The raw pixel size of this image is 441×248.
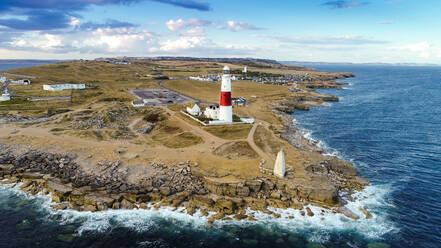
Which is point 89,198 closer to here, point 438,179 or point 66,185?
point 66,185

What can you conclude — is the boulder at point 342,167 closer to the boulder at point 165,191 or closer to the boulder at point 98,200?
the boulder at point 165,191

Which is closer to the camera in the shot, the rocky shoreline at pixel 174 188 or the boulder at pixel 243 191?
the rocky shoreline at pixel 174 188

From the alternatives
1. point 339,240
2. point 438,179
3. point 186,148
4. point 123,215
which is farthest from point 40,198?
point 438,179

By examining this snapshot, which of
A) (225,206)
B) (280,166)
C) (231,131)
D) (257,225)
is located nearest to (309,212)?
(257,225)

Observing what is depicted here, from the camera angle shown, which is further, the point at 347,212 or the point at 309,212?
the point at 347,212

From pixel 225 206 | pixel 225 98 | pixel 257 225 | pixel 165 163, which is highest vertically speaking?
pixel 225 98

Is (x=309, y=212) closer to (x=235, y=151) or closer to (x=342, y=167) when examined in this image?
(x=342, y=167)

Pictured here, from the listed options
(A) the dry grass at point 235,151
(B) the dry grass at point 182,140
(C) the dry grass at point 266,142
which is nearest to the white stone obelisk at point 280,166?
(A) the dry grass at point 235,151

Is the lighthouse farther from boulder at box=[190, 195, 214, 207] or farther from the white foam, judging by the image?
the white foam

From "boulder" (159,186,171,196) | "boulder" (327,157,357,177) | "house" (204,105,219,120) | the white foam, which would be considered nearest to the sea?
the white foam

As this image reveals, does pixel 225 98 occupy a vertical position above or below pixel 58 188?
above
